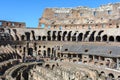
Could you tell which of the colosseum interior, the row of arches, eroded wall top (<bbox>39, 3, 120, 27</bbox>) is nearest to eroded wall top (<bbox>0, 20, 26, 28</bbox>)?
the colosseum interior

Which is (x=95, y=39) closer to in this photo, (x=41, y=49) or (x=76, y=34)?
(x=76, y=34)

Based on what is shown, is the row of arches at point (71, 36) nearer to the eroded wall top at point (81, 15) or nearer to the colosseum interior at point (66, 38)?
the colosseum interior at point (66, 38)

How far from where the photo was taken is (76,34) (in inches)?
2346

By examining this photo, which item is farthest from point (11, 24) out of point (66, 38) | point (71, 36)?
point (71, 36)

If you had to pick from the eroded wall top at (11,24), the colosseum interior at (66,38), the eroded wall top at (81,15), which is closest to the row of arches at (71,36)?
the colosseum interior at (66,38)

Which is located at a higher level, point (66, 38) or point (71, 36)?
point (71, 36)

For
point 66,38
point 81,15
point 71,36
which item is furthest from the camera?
point 81,15

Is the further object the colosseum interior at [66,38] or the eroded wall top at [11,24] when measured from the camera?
the eroded wall top at [11,24]

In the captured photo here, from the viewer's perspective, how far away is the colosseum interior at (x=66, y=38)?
46438 millimetres

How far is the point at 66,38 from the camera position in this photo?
59969mm

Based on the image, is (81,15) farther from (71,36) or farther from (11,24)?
(11,24)

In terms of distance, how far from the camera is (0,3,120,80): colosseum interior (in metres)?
46.4

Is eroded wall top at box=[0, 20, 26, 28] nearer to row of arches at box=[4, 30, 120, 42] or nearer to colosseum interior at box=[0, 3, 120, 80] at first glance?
colosseum interior at box=[0, 3, 120, 80]

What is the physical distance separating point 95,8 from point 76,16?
5619 mm
